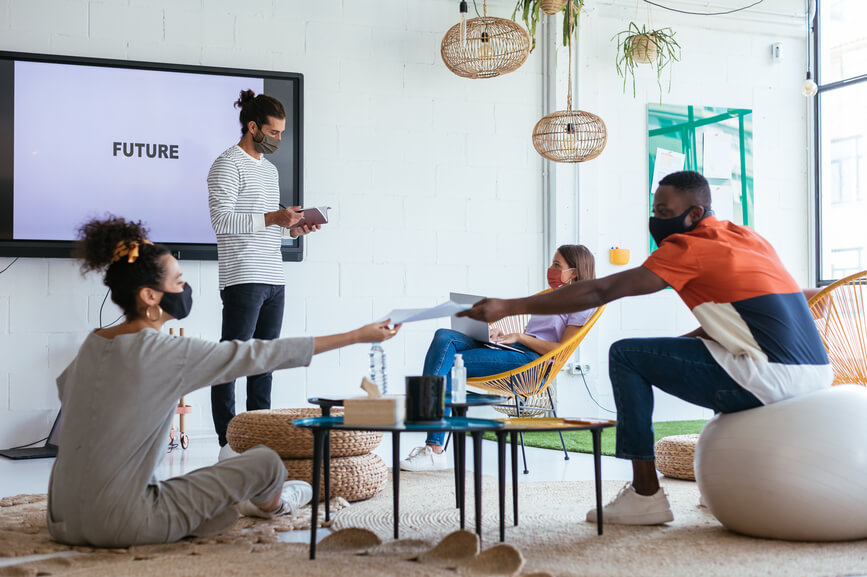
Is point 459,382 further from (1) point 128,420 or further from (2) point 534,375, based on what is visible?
(2) point 534,375

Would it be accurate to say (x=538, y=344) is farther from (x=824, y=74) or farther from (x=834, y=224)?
(x=824, y=74)

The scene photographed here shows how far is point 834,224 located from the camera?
6309 millimetres

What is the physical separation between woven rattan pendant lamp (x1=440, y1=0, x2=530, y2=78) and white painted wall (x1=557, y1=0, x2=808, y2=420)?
2.47 ft

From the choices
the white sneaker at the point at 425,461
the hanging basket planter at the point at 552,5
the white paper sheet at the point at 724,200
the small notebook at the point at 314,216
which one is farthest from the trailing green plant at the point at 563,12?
the white sneaker at the point at 425,461

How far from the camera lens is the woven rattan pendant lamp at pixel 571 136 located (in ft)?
16.9

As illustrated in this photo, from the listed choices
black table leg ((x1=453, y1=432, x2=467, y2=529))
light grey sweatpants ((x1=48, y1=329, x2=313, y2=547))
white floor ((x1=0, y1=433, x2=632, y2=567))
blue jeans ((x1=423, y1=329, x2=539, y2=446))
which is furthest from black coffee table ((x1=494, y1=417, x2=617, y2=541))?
blue jeans ((x1=423, y1=329, x2=539, y2=446))

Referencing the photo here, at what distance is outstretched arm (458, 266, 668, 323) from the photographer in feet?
8.14

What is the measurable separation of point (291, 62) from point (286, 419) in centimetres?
281

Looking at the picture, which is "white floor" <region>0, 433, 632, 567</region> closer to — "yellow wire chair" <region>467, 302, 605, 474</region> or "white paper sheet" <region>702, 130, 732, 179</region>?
"yellow wire chair" <region>467, 302, 605, 474</region>

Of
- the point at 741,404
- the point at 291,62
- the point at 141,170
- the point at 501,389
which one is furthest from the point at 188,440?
the point at 741,404

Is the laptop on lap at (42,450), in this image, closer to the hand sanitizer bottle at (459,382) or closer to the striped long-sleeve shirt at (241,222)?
the striped long-sleeve shirt at (241,222)

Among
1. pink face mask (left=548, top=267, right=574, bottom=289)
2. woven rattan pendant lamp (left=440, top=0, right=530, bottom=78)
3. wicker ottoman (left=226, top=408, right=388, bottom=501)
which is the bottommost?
wicker ottoman (left=226, top=408, right=388, bottom=501)

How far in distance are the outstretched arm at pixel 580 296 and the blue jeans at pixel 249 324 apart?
1506mm

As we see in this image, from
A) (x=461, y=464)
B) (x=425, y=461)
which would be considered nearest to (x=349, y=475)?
(x=461, y=464)
